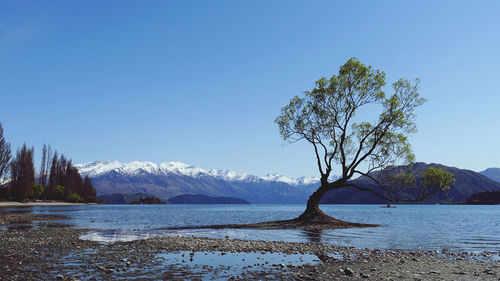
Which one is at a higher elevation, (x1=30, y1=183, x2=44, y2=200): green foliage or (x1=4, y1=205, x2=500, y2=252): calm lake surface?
(x1=30, y1=183, x2=44, y2=200): green foliage

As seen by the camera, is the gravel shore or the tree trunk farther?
the tree trunk

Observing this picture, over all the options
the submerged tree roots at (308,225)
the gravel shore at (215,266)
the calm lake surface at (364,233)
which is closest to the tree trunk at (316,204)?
the submerged tree roots at (308,225)

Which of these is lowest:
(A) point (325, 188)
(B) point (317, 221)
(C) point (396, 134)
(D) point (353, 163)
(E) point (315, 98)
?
(B) point (317, 221)

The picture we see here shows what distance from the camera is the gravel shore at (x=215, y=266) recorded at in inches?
609

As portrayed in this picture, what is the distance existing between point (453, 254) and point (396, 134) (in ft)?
85.4

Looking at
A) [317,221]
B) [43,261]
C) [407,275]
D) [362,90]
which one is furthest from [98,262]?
[362,90]

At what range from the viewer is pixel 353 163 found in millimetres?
49406

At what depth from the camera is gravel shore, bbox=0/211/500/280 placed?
15477 millimetres

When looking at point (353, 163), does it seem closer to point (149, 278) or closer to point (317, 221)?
point (317, 221)

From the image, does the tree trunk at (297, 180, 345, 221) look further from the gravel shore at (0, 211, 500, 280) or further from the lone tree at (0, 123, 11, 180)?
the lone tree at (0, 123, 11, 180)

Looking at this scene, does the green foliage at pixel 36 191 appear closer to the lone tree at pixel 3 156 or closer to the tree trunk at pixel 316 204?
the lone tree at pixel 3 156

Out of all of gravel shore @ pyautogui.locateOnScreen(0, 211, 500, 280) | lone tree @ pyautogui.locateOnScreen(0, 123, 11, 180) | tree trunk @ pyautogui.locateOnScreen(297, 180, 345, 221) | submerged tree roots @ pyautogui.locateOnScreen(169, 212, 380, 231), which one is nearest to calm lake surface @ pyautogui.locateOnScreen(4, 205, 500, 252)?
submerged tree roots @ pyautogui.locateOnScreen(169, 212, 380, 231)

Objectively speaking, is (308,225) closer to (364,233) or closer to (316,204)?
(316,204)

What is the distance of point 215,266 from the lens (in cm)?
1817
